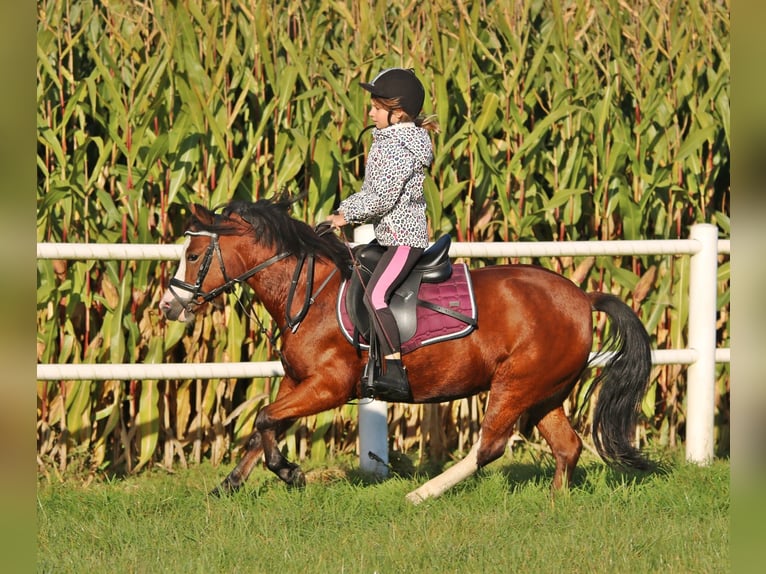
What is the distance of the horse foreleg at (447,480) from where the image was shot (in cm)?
539

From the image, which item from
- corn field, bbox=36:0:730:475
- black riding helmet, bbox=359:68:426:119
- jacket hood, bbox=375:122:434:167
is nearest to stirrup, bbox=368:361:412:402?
jacket hood, bbox=375:122:434:167

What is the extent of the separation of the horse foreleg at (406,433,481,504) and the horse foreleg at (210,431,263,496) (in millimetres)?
903

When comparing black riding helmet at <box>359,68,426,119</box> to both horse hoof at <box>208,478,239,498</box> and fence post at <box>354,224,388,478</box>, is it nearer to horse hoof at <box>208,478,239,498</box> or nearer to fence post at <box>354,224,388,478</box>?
fence post at <box>354,224,388,478</box>

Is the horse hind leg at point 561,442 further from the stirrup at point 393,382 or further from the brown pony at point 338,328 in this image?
the stirrup at point 393,382

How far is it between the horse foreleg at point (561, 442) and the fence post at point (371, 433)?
118 cm

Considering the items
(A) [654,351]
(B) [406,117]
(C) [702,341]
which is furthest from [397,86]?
(C) [702,341]

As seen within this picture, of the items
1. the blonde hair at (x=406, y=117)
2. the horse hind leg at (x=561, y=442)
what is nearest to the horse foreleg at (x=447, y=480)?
the horse hind leg at (x=561, y=442)

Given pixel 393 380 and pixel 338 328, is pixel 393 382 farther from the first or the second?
pixel 338 328

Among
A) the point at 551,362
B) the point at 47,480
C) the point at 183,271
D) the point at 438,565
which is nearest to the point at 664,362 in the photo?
the point at 551,362

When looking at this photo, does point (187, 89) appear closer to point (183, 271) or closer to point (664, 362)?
point (183, 271)

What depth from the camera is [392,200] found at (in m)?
4.99

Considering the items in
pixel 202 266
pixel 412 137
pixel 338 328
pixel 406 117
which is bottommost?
pixel 338 328

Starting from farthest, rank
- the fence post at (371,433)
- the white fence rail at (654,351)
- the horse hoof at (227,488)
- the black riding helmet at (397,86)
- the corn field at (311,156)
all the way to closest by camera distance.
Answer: the corn field at (311,156), the fence post at (371,433), the white fence rail at (654,351), the horse hoof at (227,488), the black riding helmet at (397,86)

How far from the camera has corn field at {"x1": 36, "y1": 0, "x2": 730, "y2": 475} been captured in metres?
6.60
